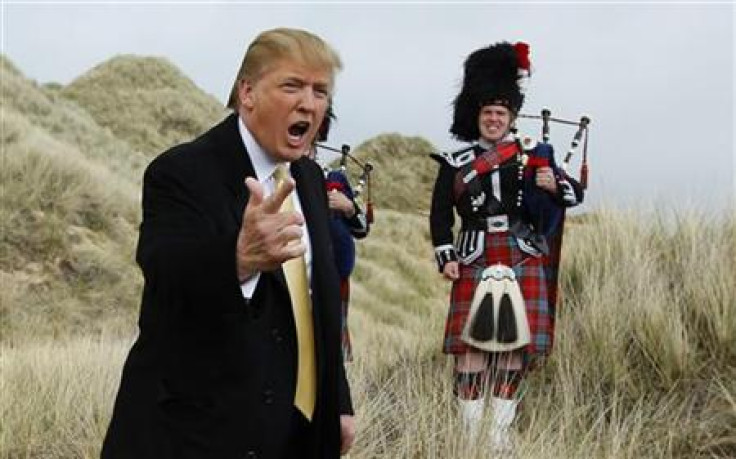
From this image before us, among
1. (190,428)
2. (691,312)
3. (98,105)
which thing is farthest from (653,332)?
(98,105)

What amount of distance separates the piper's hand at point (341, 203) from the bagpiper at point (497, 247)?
0.86m

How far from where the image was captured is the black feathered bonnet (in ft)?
15.6

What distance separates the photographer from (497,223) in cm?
459

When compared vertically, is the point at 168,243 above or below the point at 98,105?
below

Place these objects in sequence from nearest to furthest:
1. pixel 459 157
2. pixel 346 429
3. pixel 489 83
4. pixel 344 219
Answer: pixel 346 429 → pixel 459 157 → pixel 489 83 → pixel 344 219

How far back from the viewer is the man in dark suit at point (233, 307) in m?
2.02

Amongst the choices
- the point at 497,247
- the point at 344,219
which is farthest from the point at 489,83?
the point at 344,219

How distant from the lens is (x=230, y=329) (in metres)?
2.04

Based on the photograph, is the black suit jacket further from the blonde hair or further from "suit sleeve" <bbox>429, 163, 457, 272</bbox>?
"suit sleeve" <bbox>429, 163, 457, 272</bbox>

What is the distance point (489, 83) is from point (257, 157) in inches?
109

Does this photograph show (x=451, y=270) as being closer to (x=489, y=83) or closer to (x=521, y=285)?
(x=521, y=285)

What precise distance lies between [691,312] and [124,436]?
3828 millimetres

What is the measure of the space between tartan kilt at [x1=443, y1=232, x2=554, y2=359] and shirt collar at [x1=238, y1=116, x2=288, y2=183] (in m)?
2.51

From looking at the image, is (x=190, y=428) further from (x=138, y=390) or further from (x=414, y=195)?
(x=414, y=195)
